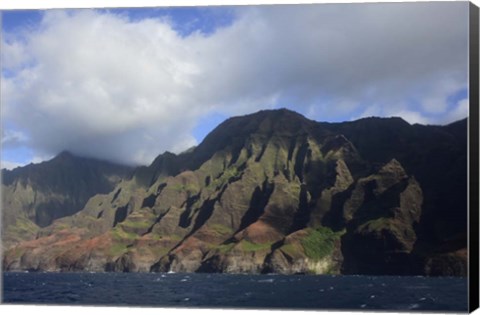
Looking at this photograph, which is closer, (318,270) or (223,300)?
(223,300)

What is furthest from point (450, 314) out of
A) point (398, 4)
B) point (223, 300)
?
point (398, 4)

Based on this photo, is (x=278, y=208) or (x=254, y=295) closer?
(x=254, y=295)

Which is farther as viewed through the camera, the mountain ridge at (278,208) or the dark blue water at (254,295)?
the mountain ridge at (278,208)

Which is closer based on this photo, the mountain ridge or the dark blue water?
the dark blue water

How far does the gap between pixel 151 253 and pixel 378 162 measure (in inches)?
1631

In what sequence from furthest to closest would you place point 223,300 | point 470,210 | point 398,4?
point 398,4, point 223,300, point 470,210

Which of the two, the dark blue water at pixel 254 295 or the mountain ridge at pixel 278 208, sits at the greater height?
the mountain ridge at pixel 278 208

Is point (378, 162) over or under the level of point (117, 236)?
over

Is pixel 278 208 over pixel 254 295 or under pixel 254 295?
over

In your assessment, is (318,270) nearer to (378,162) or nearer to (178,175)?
(378,162)

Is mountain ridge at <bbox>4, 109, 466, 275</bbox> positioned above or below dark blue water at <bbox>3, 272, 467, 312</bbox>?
above

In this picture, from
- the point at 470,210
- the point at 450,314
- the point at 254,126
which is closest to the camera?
the point at 470,210

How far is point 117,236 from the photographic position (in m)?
131

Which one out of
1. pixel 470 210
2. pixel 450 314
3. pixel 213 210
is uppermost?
pixel 213 210
